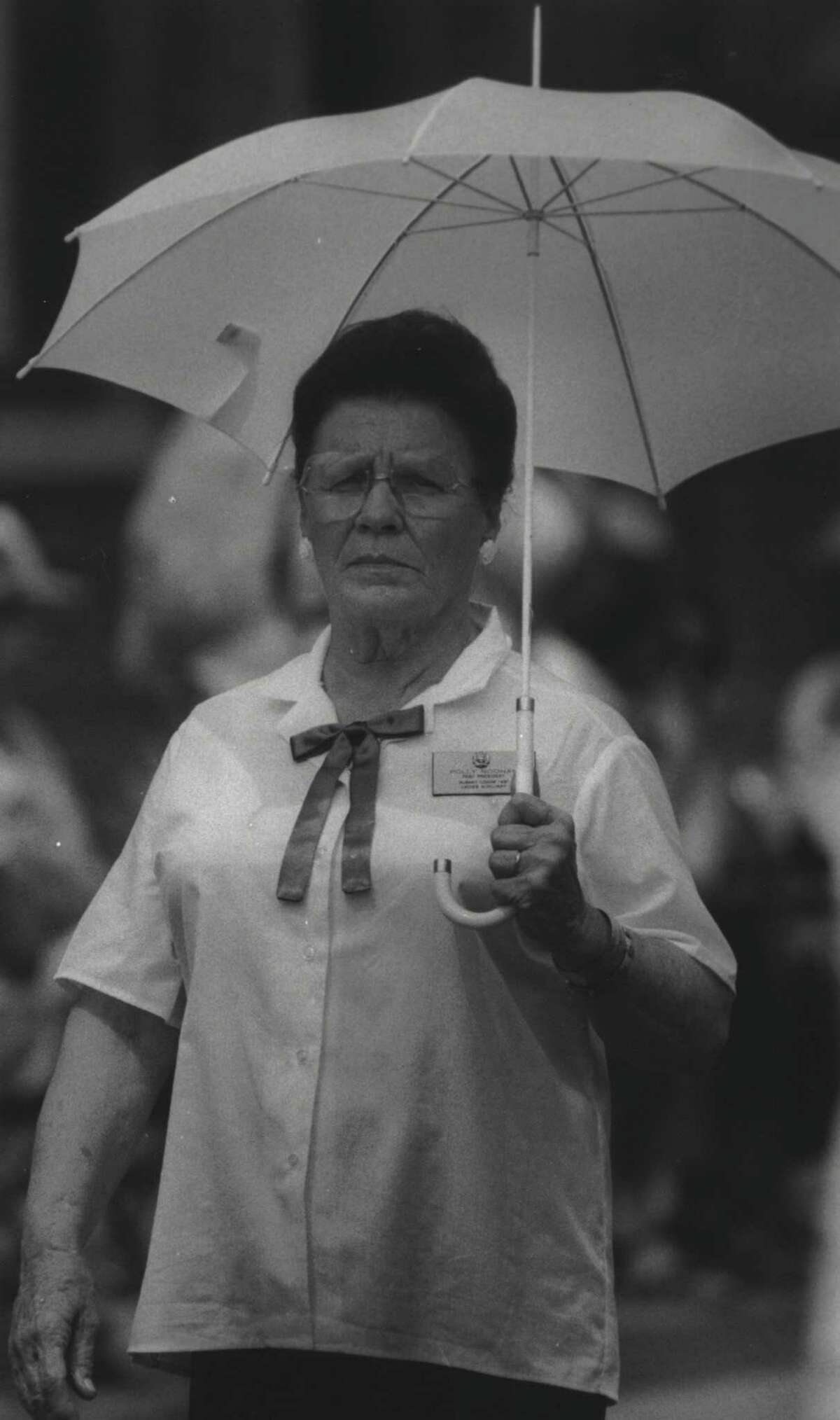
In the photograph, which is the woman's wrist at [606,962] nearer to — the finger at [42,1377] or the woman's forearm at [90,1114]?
the woman's forearm at [90,1114]

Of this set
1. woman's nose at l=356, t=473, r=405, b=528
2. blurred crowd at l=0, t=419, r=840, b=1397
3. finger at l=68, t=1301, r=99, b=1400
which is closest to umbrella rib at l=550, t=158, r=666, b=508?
woman's nose at l=356, t=473, r=405, b=528

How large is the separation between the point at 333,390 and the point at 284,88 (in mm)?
1282

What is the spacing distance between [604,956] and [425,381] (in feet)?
2.63

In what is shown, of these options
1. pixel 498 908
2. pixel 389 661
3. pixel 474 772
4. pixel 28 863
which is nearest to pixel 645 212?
pixel 389 661

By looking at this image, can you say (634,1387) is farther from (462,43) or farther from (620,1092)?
(462,43)

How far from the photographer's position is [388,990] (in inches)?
100

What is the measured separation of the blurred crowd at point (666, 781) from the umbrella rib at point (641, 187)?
1.03m

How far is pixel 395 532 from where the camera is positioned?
9.02 ft

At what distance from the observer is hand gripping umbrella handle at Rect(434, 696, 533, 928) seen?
241 centimetres

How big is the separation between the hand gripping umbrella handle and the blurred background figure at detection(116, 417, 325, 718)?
1.38 m

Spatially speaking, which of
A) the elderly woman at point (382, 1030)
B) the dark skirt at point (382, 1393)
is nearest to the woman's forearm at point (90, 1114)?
the elderly woman at point (382, 1030)

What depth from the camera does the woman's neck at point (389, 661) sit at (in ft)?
9.09

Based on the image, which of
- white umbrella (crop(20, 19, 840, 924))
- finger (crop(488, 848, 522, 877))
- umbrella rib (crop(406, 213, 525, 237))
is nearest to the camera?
finger (crop(488, 848, 522, 877))

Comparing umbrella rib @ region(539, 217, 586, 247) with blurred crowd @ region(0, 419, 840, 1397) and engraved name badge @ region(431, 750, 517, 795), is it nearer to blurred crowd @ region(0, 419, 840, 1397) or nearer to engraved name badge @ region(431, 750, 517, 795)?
engraved name badge @ region(431, 750, 517, 795)
